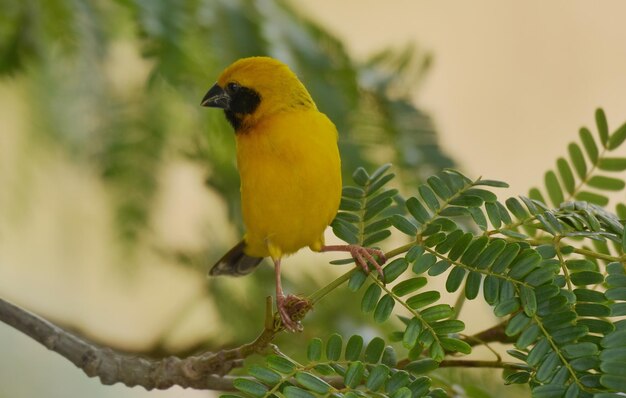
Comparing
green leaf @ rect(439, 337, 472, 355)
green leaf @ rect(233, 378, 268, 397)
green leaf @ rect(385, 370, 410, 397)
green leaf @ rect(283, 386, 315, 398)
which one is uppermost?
green leaf @ rect(439, 337, 472, 355)

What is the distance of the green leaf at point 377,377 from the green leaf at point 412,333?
39 mm

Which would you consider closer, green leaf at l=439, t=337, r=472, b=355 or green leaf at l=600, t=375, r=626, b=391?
green leaf at l=600, t=375, r=626, b=391

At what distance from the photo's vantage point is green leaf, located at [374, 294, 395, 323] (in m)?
0.84

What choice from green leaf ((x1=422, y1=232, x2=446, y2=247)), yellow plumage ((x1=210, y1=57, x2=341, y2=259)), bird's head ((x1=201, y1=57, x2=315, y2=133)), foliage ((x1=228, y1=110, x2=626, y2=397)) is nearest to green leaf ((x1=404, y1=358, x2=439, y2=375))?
foliage ((x1=228, y1=110, x2=626, y2=397))

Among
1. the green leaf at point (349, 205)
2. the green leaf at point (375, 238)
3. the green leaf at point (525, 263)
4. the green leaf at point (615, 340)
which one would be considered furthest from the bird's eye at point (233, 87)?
the green leaf at point (615, 340)

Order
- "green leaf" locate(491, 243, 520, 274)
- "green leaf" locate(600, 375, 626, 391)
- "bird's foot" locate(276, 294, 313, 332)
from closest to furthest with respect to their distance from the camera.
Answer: "green leaf" locate(600, 375, 626, 391) → "green leaf" locate(491, 243, 520, 274) → "bird's foot" locate(276, 294, 313, 332)

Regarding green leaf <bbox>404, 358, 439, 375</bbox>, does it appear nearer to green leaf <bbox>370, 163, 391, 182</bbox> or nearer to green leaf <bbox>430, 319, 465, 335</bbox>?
green leaf <bbox>430, 319, 465, 335</bbox>

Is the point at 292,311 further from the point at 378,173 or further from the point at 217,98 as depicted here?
the point at 217,98

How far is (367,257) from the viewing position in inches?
35.1

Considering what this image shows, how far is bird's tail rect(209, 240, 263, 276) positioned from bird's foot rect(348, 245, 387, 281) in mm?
476

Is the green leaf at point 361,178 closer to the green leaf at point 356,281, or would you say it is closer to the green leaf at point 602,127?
the green leaf at point 356,281

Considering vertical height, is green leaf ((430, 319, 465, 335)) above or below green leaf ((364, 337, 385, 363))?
above

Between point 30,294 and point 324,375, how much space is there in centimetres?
182

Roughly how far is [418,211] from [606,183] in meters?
0.30
